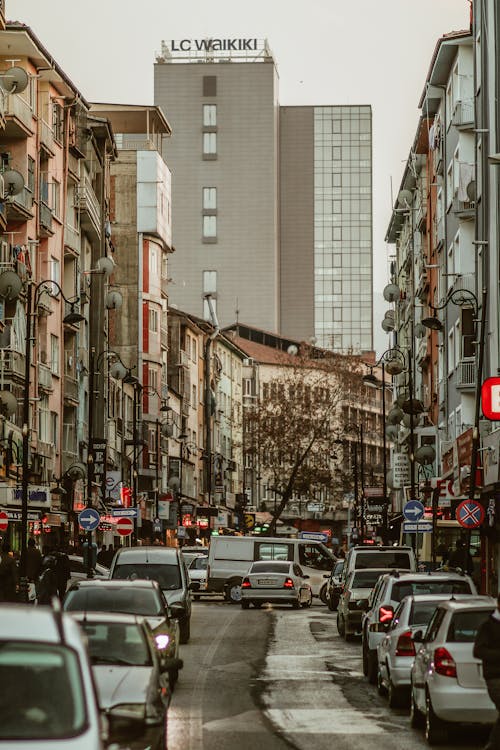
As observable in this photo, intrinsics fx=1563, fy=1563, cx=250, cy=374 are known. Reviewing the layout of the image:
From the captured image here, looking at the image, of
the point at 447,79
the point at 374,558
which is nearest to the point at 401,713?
the point at 374,558

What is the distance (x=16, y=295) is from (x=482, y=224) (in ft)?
45.6

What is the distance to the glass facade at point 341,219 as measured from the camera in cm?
15662

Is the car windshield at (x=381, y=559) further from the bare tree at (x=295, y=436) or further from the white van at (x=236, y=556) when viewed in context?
the bare tree at (x=295, y=436)

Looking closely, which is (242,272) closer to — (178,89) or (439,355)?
(178,89)

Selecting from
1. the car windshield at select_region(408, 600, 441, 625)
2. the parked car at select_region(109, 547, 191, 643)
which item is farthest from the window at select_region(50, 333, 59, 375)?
the car windshield at select_region(408, 600, 441, 625)

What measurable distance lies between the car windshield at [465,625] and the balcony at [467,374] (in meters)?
36.8

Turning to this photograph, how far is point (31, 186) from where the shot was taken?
56094 millimetres

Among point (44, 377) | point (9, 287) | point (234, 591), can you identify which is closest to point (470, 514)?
point (9, 287)

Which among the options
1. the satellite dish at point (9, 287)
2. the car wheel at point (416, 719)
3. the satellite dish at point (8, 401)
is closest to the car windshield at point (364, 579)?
the car wheel at point (416, 719)

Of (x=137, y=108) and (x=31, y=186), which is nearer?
(x=31, y=186)

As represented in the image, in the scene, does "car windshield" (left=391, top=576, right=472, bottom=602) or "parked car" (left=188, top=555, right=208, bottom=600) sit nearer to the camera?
"car windshield" (left=391, top=576, right=472, bottom=602)

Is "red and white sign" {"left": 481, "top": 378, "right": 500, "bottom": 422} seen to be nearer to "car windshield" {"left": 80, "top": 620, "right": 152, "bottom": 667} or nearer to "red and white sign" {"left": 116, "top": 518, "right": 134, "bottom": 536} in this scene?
"red and white sign" {"left": 116, "top": 518, "right": 134, "bottom": 536}

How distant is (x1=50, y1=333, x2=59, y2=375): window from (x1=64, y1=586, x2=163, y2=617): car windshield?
139ft

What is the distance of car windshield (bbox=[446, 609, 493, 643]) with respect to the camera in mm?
15336
